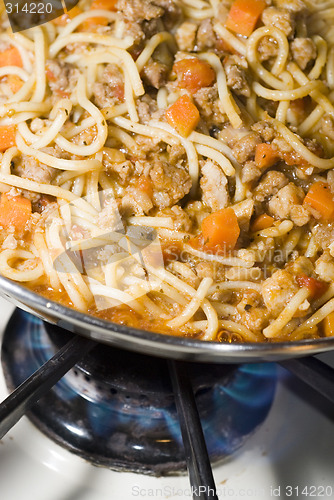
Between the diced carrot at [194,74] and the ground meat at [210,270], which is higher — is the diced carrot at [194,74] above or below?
above

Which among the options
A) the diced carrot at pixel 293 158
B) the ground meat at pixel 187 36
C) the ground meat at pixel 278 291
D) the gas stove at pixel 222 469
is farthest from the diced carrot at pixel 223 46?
the gas stove at pixel 222 469

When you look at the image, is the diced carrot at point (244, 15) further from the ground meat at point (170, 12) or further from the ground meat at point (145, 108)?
the ground meat at point (145, 108)

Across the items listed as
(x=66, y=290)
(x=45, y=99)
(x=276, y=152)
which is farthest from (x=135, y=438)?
(x=45, y=99)

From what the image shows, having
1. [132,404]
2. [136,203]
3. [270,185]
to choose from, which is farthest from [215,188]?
[132,404]

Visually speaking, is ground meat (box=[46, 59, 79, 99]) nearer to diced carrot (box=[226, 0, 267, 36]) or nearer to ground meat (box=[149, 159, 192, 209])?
ground meat (box=[149, 159, 192, 209])

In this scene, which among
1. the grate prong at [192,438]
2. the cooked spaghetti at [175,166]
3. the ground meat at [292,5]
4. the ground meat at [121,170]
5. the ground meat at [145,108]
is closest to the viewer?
the grate prong at [192,438]

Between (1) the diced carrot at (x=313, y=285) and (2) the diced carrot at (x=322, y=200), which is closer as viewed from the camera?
(1) the diced carrot at (x=313, y=285)

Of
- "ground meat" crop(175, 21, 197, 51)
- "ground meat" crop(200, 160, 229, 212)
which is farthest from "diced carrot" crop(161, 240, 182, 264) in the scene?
"ground meat" crop(175, 21, 197, 51)
